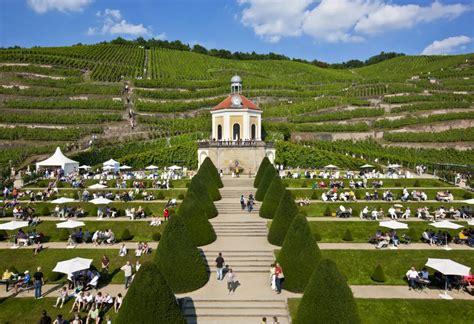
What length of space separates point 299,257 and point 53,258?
49.5ft

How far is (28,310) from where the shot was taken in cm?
1702

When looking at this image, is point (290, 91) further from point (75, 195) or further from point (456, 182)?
point (75, 195)

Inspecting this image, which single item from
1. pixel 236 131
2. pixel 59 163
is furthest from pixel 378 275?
pixel 59 163

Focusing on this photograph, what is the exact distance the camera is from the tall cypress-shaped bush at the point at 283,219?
75.8ft

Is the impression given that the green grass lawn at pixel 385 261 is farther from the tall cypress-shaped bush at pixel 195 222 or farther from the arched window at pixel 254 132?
the arched window at pixel 254 132

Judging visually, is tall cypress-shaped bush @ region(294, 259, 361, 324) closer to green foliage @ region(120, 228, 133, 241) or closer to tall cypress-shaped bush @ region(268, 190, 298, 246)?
tall cypress-shaped bush @ region(268, 190, 298, 246)

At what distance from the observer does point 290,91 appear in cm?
9300

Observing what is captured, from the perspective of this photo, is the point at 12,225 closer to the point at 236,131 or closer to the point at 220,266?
the point at 220,266

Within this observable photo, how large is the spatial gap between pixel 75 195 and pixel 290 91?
6766 centimetres

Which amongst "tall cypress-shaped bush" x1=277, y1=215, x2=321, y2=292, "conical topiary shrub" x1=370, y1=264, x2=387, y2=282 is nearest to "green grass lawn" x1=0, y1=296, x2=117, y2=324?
"tall cypress-shaped bush" x1=277, y1=215, x2=321, y2=292

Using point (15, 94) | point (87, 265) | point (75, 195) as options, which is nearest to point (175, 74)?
point (15, 94)

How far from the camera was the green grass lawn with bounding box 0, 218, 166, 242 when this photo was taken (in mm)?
26609

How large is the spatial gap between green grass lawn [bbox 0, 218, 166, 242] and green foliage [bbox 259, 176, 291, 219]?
7.86 meters

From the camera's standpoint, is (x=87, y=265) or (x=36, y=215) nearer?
(x=87, y=265)
